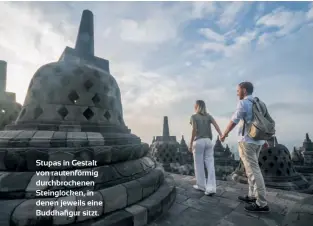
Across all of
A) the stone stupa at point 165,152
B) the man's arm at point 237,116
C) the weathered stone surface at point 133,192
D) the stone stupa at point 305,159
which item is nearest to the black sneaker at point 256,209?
the man's arm at point 237,116

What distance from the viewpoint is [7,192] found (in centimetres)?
216

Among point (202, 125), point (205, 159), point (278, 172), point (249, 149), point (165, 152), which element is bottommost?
point (278, 172)

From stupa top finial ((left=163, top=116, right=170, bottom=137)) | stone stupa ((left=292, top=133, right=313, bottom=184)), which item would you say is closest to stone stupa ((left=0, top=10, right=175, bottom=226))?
stupa top finial ((left=163, top=116, right=170, bottom=137))

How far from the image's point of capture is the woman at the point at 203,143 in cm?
366

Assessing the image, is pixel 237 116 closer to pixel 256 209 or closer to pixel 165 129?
pixel 256 209

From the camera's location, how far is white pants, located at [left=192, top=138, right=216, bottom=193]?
12.0ft

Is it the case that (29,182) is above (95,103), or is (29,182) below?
below

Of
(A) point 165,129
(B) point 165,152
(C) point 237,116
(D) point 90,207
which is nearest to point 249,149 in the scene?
(C) point 237,116

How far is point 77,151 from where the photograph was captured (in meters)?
2.58

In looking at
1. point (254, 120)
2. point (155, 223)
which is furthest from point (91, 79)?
point (254, 120)

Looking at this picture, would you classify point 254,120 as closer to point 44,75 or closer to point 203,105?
point 203,105

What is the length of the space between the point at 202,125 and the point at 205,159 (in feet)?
2.43

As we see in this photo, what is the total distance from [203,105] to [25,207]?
3345 millimetres

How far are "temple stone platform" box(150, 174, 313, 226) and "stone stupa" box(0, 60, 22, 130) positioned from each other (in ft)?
22.1
